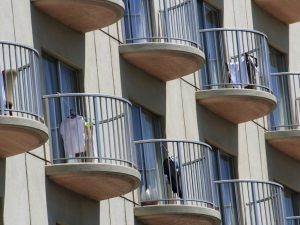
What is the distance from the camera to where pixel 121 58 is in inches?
1727

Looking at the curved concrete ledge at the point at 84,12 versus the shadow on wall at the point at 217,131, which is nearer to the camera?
the curved concrete ledge at the point at 84,12

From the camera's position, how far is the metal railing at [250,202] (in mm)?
46812

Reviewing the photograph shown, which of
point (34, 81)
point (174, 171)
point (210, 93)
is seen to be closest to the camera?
point (34, 81)

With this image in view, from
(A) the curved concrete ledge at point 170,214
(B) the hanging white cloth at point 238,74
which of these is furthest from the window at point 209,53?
(A) the curved concrete ledge at point 170,214

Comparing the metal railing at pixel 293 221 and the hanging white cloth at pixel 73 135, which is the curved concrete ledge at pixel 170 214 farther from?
the metal railing at pixel 293 221

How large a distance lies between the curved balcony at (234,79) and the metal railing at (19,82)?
8.94m

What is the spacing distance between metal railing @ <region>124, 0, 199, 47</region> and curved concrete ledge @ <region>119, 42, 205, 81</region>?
204 mm

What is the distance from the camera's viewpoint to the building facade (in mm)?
39312

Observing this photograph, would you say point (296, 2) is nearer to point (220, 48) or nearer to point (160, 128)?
point (220, 48)

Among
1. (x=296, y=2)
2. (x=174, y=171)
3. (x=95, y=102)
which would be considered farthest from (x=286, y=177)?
(x=95, y=102)

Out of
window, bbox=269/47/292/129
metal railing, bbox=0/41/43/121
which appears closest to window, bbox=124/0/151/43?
metal railing, bbox=0/41/43/121

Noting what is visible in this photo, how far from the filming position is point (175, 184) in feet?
143

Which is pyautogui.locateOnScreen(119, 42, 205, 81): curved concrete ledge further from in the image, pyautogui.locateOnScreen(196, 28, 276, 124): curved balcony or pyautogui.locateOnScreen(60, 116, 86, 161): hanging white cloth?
pyautogui.locateOnScreen(60, 116, 86, 161): hanging white cloth

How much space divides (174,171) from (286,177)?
26.6ft
